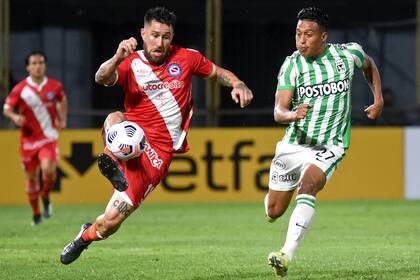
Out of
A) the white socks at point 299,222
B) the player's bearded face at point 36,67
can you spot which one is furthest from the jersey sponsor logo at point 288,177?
the player's bearded face at point 36,67

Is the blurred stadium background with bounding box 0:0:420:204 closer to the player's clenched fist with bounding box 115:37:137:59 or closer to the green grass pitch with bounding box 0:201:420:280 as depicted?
the green grass pitch with bounding box 0:201:420:280

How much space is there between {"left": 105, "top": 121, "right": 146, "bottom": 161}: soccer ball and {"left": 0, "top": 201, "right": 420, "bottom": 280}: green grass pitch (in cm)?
97

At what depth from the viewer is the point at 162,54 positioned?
29.4 feet

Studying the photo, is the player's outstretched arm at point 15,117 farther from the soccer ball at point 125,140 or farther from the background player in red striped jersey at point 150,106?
the soccer ball at point 125,140

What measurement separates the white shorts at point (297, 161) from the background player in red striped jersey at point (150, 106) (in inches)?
30.3

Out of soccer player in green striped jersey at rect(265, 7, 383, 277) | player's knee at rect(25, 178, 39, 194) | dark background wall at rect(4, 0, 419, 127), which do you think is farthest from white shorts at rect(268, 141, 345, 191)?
dark background wall at rect(4, 0, 419, 127)

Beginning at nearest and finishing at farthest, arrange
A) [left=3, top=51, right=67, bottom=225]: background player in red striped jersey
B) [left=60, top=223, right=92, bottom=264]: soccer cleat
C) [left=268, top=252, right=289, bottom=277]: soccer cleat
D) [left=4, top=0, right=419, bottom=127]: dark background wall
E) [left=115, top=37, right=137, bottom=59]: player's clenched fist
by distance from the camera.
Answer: [left=268, top=252, right=289, bottom=277]: soccer cleat
[left=115, top=37, right=137, bottom=59]: player's clenched fist
[left=60, top=223, right=92, bottom=264]: soccer cleat
[left=3, top=51, right=67, bottom=225]: background player in red striped jersey
[left=4, top=0, right=419, bottom=127]: dark background wall

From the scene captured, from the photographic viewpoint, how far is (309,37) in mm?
9078

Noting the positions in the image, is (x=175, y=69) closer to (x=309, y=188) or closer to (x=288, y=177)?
(x=288, y=177)

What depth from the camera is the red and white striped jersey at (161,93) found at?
905 cm

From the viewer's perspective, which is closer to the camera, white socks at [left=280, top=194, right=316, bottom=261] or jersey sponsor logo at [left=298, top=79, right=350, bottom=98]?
white socks at [left=280, top=194, right=316, bottom=261]

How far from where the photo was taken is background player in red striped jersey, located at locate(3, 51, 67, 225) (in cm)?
1525

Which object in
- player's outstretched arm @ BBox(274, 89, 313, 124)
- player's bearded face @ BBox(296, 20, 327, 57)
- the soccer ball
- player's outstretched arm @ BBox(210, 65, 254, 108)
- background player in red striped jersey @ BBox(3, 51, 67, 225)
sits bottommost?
background player in red striped jersey @ BBox(3, 51, 67, 225)

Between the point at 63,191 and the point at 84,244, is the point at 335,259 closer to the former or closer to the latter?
the point at 84,244
